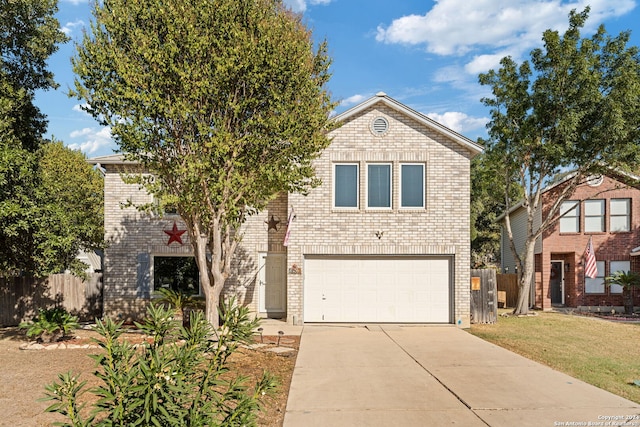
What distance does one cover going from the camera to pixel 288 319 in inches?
623

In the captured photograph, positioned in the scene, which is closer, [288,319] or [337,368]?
[337,368]

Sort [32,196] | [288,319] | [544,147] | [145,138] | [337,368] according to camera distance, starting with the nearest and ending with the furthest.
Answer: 1. [337,368]
2. [145,138]
3. [32,196]
4. [288,319]
5. [544,147]

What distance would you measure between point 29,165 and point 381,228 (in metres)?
10.4

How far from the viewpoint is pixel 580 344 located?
1309 cm

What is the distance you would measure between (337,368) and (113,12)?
28.7ft

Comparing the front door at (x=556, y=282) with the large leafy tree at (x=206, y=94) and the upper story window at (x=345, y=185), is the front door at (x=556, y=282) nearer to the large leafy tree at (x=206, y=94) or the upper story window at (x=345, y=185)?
the upper story window at (x=345, y=185)

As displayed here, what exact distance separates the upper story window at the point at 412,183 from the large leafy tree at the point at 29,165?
31.3ft

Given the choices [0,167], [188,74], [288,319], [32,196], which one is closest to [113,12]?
[188,74]

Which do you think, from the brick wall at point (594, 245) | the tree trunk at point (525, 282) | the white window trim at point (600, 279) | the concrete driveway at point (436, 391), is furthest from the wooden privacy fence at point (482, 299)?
the white window trim at point (600, 279)

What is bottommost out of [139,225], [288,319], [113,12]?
[288,319]

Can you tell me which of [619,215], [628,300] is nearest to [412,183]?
[628,300]

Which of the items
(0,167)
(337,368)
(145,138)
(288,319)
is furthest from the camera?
(288,319)

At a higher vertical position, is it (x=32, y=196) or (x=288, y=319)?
Answer: (x=32, y=196)

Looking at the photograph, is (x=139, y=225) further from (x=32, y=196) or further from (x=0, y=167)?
(x=0, y=167)
